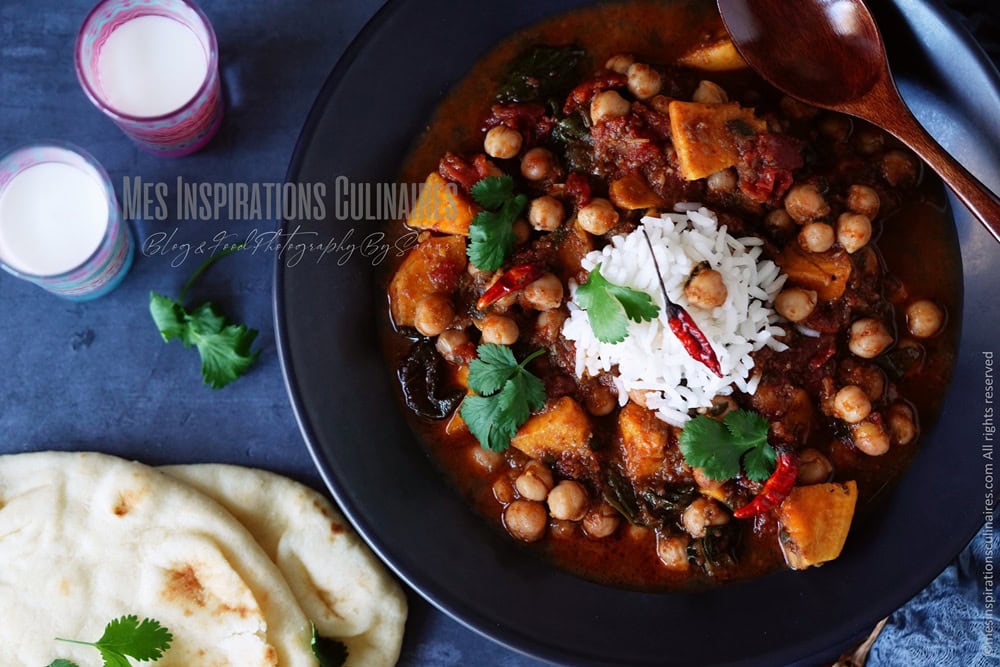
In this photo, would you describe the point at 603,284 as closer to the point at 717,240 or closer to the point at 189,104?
the point at 717,240

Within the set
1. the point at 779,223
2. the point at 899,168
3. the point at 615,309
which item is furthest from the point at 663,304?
the point at 899,168

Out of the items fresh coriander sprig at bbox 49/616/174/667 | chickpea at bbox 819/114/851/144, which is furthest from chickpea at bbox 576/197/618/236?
fresh coriander sprig at bbox 49/616/174/667

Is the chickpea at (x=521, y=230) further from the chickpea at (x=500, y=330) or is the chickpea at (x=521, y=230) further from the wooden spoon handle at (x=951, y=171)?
the wooden spoon handle at (x=951, y=171)

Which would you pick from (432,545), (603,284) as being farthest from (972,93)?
(432,545)

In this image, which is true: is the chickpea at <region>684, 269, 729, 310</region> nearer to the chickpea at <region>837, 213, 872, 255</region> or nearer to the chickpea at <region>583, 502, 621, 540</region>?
the chickpea at <region>837, 213, 872, 255</region>

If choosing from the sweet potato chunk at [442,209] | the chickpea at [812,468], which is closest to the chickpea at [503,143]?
the sweet potato chunk at [442,209]

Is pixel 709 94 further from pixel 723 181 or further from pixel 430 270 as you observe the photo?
pixel 430 270
